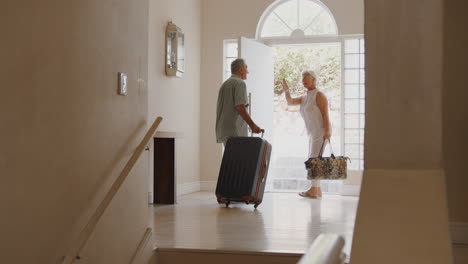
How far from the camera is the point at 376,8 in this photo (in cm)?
235

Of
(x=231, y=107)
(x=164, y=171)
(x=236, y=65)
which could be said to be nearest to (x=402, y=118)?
(x=231, y=107)

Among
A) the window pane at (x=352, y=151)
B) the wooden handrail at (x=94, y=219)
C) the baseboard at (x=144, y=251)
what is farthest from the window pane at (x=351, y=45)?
the wooden handrail at (x=94, y=219)

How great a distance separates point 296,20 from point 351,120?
1.59 metres

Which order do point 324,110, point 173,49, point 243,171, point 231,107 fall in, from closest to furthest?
point 243,171 → point 231,107 → point 173,49 → point 324,110

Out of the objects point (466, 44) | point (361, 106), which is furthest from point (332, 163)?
point (466, 44)

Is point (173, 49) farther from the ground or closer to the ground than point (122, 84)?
farther from the ground

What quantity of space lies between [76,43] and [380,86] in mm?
1328

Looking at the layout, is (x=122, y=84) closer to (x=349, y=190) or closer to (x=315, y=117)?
(x=315, y=117)

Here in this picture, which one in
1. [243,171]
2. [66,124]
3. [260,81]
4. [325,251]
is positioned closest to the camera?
[325,251]

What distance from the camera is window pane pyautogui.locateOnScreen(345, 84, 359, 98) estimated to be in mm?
8008

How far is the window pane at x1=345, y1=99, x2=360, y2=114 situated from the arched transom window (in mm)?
962

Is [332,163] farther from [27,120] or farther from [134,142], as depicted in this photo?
[27,120]

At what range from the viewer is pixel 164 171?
6.36 m

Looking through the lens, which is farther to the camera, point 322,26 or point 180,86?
point 322,26
